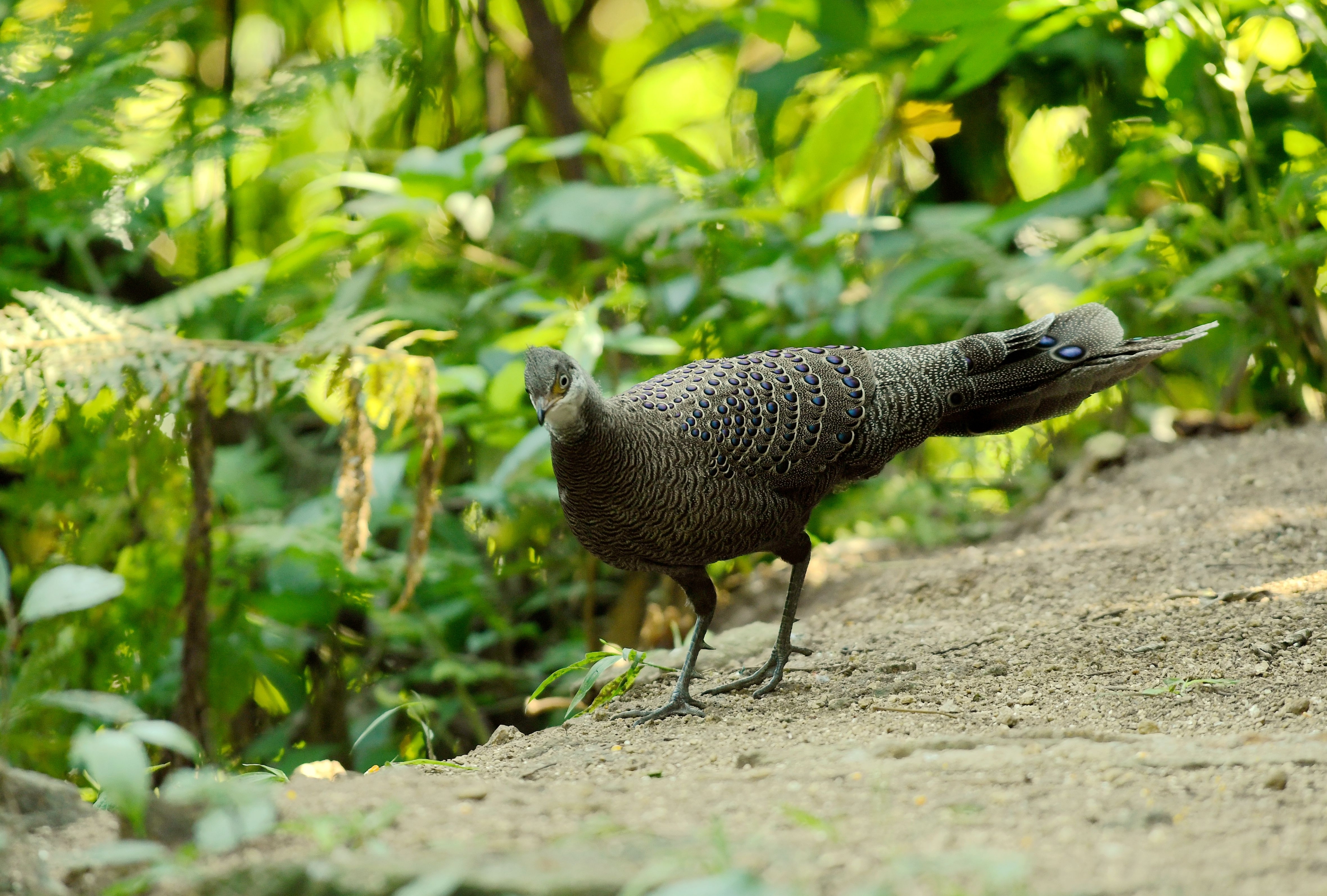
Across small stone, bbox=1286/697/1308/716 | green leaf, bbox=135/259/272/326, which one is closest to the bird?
small stone, bbox=1286/697/1308/716

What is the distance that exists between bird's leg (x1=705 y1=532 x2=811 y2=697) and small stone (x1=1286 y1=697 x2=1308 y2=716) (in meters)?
1.36

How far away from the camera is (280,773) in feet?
9.25

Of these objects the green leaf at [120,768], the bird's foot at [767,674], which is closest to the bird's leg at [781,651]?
the bird's foot at [767,674]

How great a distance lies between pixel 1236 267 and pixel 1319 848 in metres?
3.23

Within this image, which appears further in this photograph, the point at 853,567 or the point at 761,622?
the point at 853,567

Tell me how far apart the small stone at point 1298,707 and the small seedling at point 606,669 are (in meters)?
1.74

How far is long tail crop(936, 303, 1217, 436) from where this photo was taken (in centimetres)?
360

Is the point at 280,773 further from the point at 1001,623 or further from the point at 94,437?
the point at 94,437

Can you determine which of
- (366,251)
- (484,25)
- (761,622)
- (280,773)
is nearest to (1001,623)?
(761,622)

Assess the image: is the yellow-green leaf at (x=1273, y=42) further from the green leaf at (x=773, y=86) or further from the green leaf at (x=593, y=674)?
the green leaf at (x=593, y=674)

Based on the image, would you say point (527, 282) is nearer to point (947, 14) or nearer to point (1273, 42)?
point (947, 14)

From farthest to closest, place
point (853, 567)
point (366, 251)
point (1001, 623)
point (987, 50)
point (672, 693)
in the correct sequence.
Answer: point (366, 251), point (853, 567), point (987, 50), point (1001, 623), point (672, 693)

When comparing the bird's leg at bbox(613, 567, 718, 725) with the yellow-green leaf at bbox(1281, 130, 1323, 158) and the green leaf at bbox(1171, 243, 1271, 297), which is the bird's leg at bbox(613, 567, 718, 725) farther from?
the yellow-green leaf at bbox(1281, 130, 1323, 158)

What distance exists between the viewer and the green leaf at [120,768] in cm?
174
